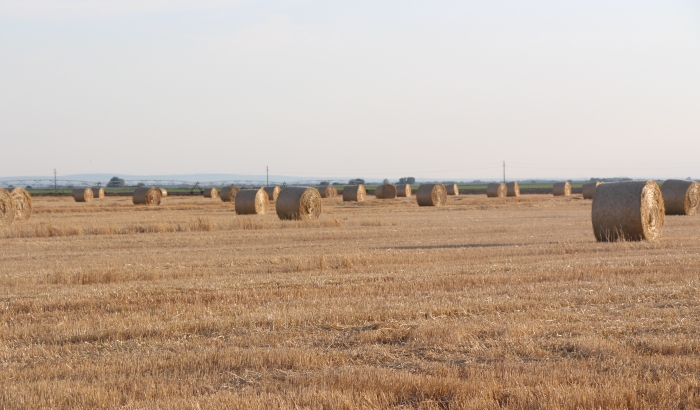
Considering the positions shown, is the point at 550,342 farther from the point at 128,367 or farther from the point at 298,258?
the point at 298,258

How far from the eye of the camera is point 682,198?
28.6 metres

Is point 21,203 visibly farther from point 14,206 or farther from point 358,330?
point 358,330

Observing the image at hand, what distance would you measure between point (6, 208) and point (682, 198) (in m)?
24.8

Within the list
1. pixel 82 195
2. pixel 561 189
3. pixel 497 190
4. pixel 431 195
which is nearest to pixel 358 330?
pixel 431 195

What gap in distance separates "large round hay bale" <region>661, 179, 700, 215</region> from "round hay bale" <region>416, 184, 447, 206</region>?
1631 centimetres

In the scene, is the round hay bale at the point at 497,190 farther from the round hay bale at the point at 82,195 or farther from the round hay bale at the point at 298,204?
the round hay bale at the point at 298,204

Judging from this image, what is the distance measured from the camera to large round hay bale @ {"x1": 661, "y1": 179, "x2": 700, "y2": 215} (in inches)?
1128

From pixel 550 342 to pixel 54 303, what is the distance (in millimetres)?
6142

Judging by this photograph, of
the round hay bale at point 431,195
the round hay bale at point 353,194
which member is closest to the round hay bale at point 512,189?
the round hay bale at point 353,194

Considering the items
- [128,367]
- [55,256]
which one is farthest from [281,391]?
[55,256]

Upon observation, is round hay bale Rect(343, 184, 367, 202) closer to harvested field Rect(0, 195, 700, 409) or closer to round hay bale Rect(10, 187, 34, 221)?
round hay bale Rect(10, 187, 34, 221)

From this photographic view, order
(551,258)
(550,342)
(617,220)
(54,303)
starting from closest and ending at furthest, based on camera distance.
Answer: (550,342) < (54,303) < (551,258) < (617,220)

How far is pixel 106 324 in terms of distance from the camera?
8.48m

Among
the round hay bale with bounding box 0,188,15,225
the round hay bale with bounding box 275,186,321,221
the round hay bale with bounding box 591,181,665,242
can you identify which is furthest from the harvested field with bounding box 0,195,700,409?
the round hay bale with bounding box 0,188,15,225
